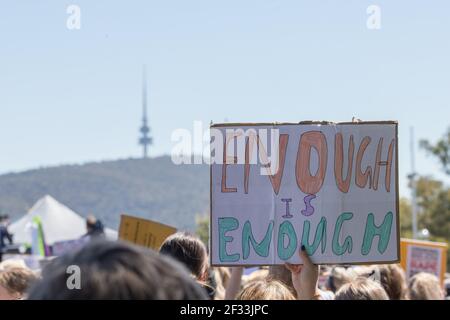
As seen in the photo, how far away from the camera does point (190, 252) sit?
3.87m

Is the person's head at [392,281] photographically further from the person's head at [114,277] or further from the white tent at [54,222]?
the white tent at [54,222]

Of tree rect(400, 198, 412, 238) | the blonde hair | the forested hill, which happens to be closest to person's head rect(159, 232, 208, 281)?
the blonde hair

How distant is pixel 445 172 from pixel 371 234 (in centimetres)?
3158

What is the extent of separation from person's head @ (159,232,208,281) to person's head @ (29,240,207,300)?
2443mm

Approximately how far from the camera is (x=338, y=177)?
385cm

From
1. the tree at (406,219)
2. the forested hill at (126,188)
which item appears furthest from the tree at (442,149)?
the forested hill at (126,188)

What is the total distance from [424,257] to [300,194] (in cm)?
553

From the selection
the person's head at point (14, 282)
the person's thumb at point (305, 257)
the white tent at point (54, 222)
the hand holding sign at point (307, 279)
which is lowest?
the white tent at point (54, 222)

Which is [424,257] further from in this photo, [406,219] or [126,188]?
[126,188]

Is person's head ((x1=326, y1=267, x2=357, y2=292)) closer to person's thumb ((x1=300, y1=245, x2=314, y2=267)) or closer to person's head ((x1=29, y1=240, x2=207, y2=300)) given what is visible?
person's thumb ((x1=300, y1=245, x2=314, y2=267))

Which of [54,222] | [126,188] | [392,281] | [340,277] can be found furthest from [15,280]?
[126,188]

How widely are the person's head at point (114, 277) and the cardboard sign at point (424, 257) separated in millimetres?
7843

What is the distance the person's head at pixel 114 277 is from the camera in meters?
1.30

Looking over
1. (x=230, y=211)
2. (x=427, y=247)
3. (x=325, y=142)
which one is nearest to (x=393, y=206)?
(x=325, y=142)
